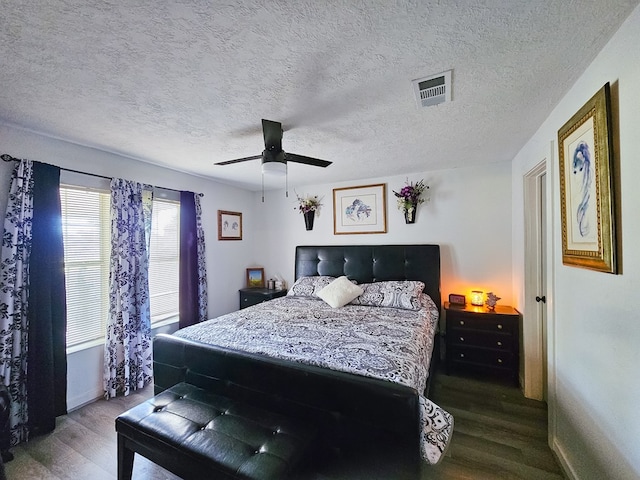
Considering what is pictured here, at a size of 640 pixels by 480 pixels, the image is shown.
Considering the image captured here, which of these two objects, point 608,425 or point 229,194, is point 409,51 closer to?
point 608,425

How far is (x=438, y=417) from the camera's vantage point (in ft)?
4.77

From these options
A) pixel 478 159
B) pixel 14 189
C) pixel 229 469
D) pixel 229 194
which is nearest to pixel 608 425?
pixel 229 469

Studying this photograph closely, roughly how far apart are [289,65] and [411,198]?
8.31ft

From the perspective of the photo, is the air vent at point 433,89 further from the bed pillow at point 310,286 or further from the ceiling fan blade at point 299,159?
the bed pillow at point 310,286

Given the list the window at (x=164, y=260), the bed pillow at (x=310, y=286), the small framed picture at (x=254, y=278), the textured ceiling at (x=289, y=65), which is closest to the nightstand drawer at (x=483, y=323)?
the bed pillow at (x=310, y=286)

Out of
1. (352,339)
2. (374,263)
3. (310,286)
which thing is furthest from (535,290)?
(310,286)

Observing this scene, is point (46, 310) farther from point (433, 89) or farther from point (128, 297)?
point (433, 89)

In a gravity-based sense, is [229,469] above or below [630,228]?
below

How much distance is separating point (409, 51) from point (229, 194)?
11.4 ft

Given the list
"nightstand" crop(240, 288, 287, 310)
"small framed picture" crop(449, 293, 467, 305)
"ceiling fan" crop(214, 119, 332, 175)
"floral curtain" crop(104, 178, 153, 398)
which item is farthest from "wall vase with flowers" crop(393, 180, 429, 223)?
"floral curtain" crop(104, 178, 153, 398)

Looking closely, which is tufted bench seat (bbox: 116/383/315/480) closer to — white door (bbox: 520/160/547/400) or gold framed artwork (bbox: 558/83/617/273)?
gold framed artwork (bbox: 558/83/617/273)

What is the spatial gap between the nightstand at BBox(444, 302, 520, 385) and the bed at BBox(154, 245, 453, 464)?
0.33m

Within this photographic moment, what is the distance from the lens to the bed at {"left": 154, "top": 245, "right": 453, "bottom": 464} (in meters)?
1.43

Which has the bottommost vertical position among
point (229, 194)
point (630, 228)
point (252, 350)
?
point (252, 350)
